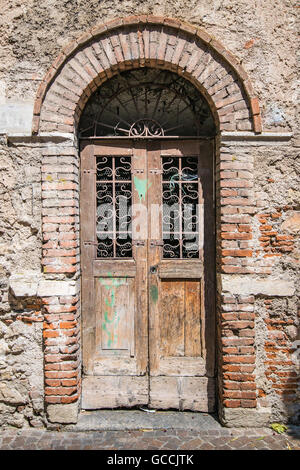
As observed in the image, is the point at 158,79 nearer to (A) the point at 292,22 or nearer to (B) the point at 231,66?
(B) the point at 231,66

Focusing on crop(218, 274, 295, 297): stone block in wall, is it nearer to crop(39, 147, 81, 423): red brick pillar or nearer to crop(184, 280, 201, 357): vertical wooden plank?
crop(184, 280, 201, 357): vertical wooden plank

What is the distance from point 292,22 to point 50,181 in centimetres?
274

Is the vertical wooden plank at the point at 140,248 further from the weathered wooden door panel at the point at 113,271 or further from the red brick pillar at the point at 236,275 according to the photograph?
the red brick pillar at the point at 236,275

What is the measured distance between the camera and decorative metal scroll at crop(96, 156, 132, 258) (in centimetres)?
368

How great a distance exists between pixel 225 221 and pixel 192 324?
1.12 metres

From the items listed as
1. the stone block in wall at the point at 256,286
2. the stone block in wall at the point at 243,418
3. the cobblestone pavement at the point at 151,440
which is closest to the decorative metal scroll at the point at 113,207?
the stone block in wall at the point at 256,286

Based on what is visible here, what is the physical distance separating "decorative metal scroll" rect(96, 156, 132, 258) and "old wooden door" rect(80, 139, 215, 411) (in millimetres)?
10

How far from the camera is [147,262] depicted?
3.67 m

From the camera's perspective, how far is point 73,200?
341 centimetres

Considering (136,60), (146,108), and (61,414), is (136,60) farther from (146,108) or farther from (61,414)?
(61,414)

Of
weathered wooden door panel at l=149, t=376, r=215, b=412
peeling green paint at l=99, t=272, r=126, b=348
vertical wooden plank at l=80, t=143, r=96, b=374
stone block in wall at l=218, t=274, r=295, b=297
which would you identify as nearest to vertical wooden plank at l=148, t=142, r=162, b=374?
weathered wooden door panel at l=149, t=376, r=215, b=412

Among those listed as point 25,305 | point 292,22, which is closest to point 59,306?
point 25,305

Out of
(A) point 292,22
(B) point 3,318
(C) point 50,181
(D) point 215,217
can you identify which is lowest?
(B) point 3,318

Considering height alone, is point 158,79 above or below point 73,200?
above
